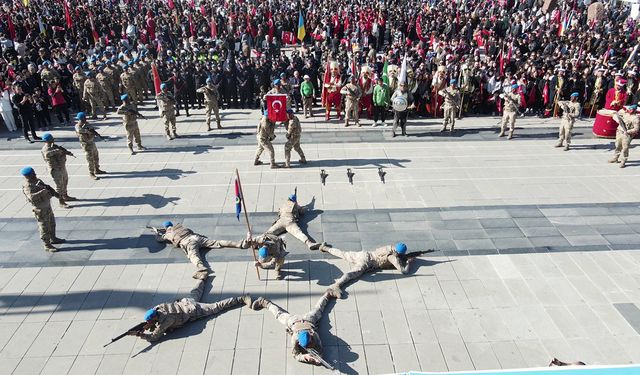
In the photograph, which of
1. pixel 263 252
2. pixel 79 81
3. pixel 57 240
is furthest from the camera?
pixel 79 81

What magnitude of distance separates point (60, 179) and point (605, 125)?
16.9 meters

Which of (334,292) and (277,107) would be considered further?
(277,107)

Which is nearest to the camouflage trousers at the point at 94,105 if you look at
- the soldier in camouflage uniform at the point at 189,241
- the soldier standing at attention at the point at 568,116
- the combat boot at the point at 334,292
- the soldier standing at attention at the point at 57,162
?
the soldier standing at attention at the point at 57,162

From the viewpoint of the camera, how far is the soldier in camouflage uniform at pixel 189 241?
32.6ft

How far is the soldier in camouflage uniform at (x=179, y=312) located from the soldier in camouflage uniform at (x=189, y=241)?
1.21 meters

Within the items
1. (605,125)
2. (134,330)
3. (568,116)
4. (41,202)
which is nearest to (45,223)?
(41,202)

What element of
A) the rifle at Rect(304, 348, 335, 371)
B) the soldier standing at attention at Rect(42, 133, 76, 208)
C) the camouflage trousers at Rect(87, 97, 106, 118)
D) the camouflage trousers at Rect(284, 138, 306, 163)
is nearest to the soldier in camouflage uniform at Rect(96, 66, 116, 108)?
the camouflage trousers at Rect(87, 97, 106, 118)

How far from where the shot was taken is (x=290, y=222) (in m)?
10.9

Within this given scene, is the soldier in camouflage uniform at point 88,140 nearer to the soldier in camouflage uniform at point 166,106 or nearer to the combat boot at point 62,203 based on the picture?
the combat boot at point 62,203

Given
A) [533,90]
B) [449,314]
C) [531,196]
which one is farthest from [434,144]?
[449,314]

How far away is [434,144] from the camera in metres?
16.5

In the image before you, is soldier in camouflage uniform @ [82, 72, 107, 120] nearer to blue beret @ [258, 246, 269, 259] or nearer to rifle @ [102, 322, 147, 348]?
blue beret @ [258, 246, 269, 259]

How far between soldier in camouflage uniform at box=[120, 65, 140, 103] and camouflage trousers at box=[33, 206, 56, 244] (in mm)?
10999

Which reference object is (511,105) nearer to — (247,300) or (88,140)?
(247,300)
